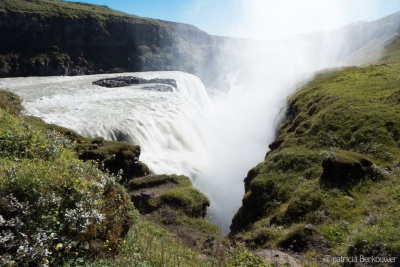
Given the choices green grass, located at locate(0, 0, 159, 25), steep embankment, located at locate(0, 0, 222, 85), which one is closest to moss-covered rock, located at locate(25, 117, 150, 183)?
steep embankment, located at locate(0, 0, 222, 85)

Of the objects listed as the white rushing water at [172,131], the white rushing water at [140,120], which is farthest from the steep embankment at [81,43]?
the white rushing water at [140,120]

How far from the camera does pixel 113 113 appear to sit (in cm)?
3944

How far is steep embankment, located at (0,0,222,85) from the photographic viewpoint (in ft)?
317

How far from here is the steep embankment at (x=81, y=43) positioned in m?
96.5

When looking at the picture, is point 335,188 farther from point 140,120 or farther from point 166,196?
point 140,120

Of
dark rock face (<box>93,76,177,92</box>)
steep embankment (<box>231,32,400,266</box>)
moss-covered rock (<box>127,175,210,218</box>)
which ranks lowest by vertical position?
dark rock face (<box>93,76,177,92</box>)

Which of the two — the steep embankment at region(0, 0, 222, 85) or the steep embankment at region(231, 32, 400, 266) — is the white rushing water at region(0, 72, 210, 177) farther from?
the steep embankment at region(0, 0, 222, 85)

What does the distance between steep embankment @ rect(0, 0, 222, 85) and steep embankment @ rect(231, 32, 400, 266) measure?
86.8 meters

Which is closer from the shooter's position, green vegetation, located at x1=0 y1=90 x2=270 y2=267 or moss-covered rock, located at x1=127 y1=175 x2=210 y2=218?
green vegetation, located at x1=0 y1=90 x2=270 y2=267

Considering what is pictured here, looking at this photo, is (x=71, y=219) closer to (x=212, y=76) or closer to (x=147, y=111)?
(x=147, y=111)

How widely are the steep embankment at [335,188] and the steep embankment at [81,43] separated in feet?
285

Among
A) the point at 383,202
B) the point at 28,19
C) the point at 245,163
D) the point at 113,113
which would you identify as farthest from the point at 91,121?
the point at 28,19

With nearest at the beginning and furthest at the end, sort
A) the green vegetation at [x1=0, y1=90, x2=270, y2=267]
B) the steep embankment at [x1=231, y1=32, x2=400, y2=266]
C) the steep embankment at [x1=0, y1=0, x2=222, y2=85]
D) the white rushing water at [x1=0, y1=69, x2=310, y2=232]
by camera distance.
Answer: the green vegetation at [x1=0, y1=90, x2=270, y2=267]
the steep embankment at [x1=231, y1=32, x2=400, y2=266]
the white rushing water at [x1=0, y1=69, x2=310, y2=232]
the steep embankment at [x1=0, y1=0, x2=222, y2=85]

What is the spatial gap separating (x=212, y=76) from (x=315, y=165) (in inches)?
5510
